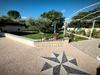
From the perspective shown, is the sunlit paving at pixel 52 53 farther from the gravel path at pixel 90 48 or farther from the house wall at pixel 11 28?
the house wall at pixel 11 28

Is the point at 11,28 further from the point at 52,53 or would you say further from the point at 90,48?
the point at 90,48

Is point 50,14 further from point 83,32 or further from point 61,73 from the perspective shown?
point 61,73

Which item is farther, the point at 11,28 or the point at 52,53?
the point at 11,28

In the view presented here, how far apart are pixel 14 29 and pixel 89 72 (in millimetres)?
21297

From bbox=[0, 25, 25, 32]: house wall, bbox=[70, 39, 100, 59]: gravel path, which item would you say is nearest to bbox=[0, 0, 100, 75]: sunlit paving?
bbox=[70, 39, 100, 59]: gravel path

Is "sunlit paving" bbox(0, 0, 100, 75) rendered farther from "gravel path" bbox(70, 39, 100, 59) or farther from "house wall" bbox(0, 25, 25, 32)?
"house wall" bbox(0, 25, 25, 32)

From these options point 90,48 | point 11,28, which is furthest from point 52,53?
point 11,28

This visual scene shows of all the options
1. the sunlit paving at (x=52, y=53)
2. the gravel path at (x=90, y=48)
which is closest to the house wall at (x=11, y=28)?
the sunlit paving at (x=52, y=53)

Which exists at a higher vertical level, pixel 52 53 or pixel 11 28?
pixel 11 28

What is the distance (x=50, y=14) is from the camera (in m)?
15.7

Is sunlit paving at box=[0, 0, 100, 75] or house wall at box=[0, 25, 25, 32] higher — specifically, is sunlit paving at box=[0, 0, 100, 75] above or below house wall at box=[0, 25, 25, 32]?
below

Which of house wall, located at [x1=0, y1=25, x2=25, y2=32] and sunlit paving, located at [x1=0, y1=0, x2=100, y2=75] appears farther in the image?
house wall, located at [x1=0, y1=25, x2=25, y2=32]

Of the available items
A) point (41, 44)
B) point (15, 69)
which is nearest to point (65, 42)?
point (41, 44)

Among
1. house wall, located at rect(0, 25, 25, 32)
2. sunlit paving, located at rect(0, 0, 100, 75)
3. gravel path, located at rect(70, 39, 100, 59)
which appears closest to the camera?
sunlit paving, located at rect(0, 0, 100, 75)
